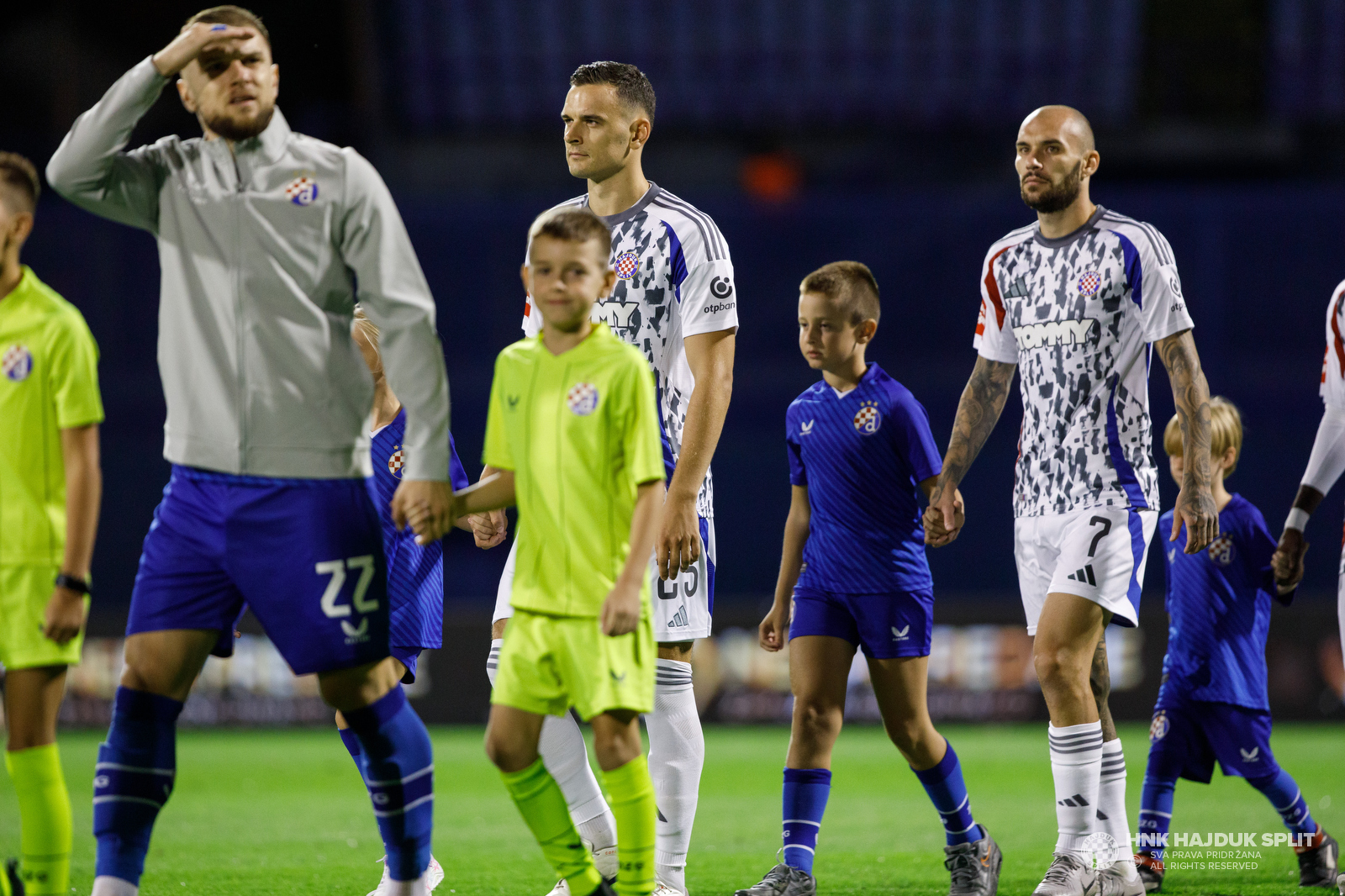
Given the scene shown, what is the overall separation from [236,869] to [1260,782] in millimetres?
3909

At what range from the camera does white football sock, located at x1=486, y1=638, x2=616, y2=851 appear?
4.29m

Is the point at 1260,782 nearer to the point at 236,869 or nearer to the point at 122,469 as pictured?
the point at 236,869

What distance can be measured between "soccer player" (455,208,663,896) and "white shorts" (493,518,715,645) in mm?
747

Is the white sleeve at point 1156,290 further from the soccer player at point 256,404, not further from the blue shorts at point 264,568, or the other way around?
the blue shorts at point 264,568

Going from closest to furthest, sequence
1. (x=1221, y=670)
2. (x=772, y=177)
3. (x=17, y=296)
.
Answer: (x=17, y=296) < (x=1221, y=670) < (x=772, y=177)

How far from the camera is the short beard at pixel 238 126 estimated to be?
11.1ft

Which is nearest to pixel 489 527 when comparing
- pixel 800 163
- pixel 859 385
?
pixel 859 385

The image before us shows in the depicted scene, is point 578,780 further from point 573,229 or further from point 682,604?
point 573,229

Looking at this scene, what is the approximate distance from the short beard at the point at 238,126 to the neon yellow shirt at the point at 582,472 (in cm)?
84

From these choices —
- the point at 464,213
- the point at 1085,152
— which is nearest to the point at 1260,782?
the point at 1085,152

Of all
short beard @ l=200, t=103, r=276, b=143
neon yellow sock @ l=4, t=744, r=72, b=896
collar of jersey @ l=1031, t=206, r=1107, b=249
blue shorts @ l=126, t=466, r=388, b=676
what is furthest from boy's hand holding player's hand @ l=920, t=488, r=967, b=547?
neon yellow sock @ l=4, t=744, r=72, b=896

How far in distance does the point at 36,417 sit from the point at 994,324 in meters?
3.19

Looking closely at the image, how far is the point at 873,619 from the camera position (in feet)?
14.6

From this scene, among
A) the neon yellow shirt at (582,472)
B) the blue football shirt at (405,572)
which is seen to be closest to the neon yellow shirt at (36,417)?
the neon yellow shirt at (582,472)
